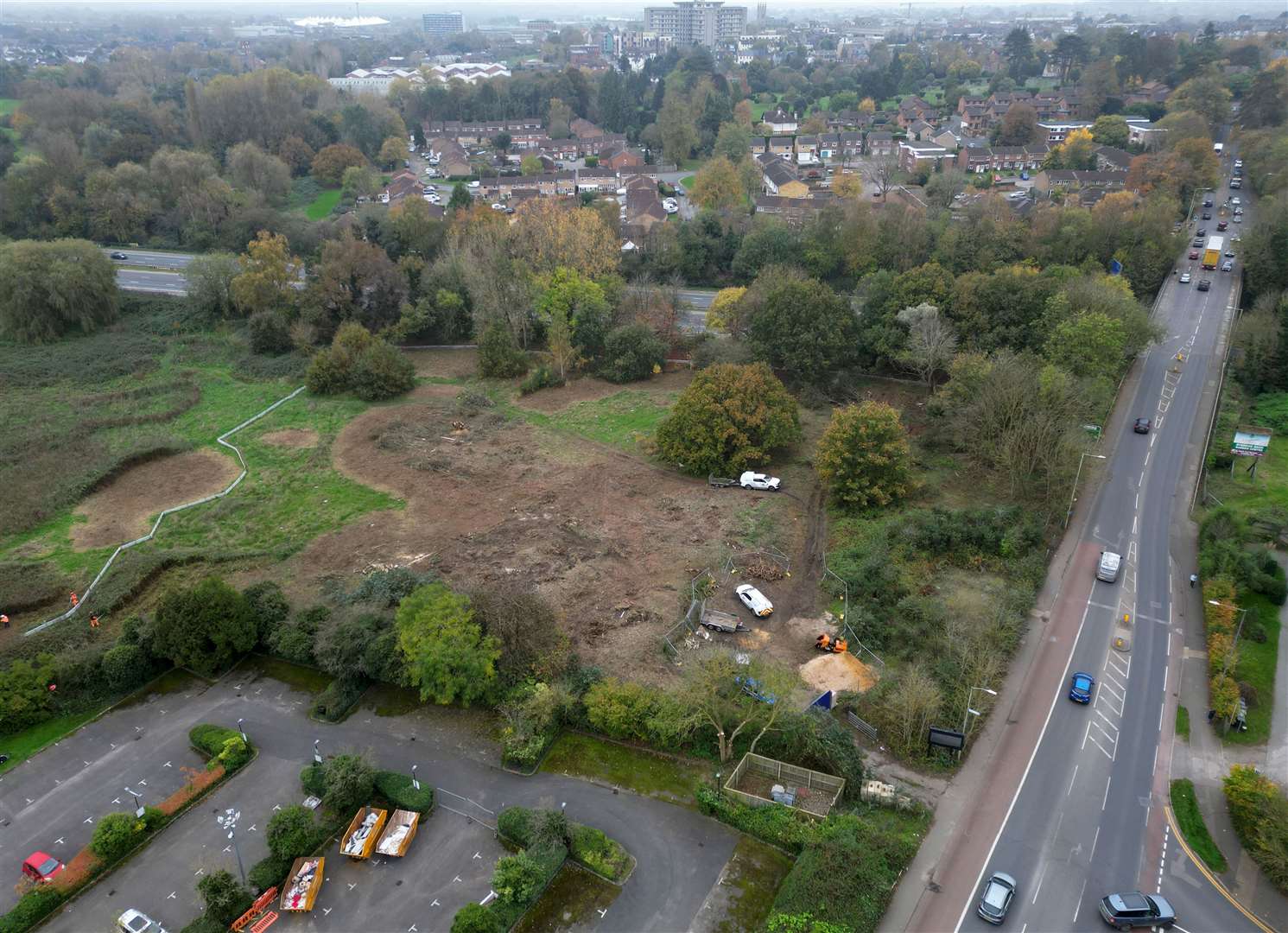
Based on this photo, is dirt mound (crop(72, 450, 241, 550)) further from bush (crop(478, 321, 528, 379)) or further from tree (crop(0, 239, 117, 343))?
tree (crop(0, 239, 117, 343))

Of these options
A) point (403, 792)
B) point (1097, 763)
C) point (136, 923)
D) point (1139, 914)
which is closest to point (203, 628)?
point (136, 923)

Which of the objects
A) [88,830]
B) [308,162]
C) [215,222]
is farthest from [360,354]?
[308,162]

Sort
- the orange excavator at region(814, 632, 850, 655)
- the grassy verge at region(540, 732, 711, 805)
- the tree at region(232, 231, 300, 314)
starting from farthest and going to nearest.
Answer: the tree at region(232, 231, 300, 314)
the orange excavator at region(814, 632, 850, 655)
the grassy verge at region(540, 732, 711, 805)

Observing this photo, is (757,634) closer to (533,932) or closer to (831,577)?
(831,577)

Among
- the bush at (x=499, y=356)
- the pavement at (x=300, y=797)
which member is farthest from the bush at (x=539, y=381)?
the pavement at (x=300, y=797)

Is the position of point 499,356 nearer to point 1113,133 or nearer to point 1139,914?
point 1139,914

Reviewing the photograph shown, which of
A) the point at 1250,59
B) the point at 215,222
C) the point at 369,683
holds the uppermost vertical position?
the point at 1250,59

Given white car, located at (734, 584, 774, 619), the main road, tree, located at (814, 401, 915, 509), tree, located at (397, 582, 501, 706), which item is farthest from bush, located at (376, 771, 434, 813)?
tree, located at (814, 401, 915, 509)
